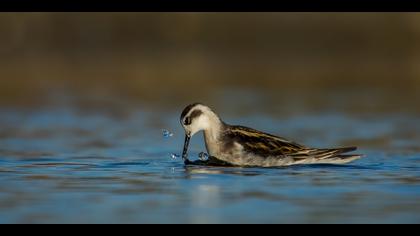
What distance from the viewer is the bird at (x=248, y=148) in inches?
643

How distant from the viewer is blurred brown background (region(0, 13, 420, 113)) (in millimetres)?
30484

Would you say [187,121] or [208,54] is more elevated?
[208,54]

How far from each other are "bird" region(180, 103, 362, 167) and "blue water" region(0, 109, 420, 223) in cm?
18

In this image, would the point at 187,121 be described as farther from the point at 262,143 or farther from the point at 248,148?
the point at 262,143

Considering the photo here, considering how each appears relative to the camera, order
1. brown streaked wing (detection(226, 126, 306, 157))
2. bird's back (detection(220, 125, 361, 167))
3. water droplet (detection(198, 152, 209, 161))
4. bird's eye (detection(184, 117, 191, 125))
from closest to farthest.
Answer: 1. bird's back (detection(220, 125, 361, 167))
2. brown streaked wing (detection(226, 126, 306, 157))
3. bird's eye (detection(184, 117, 191, 125))
4. water droplet (detection(198, 152, 209, 161))

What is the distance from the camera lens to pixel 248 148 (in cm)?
1661

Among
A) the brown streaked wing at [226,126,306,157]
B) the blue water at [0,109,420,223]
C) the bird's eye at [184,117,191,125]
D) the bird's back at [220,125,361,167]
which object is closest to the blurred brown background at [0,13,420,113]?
the blue water at [0,109,420,223]

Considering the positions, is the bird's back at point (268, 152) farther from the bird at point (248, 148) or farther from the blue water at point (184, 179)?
the blue water at point (184, 179)

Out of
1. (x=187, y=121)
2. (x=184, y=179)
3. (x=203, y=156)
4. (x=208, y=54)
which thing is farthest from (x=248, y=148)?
(x=208, y=54)

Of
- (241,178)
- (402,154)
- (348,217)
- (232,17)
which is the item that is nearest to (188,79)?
(232,17)

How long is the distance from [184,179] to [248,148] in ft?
6.17

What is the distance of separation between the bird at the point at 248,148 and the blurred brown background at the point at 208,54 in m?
11.2

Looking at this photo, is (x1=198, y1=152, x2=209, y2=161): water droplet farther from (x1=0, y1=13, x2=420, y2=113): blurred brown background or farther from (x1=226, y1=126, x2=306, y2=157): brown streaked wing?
(x1=0, y1=13, x2=420, y2=113): blurred brown background
